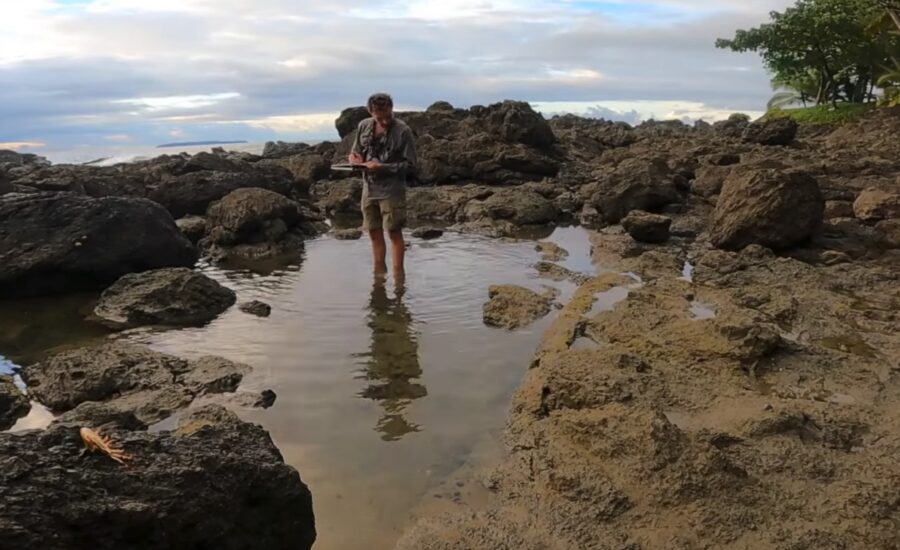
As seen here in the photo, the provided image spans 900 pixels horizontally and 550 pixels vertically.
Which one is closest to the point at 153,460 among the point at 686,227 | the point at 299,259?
the point at 299,259

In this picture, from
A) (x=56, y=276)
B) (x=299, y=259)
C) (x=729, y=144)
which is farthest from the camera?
(x=729, y=144)

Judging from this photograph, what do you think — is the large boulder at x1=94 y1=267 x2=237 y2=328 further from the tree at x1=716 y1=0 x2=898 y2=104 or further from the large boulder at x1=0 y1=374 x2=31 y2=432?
the tree at x1=716 y1=0 x2=898 y2=104

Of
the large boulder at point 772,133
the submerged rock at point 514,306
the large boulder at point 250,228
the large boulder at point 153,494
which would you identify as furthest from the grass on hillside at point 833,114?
the large boulder at point 153,494

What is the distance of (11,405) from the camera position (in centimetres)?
537

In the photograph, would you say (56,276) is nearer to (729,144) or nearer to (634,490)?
(634,490)

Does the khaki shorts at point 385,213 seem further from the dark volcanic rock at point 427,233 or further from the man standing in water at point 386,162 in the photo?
the dark volcanic rock at point 427,233

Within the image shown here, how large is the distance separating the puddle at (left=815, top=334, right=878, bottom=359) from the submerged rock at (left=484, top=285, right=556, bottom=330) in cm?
261

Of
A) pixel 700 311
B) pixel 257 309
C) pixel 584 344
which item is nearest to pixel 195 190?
pixel 257 309

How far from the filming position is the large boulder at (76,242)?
366 inches

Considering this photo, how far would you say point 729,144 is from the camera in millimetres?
21516

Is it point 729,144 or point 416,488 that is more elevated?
point 729,144

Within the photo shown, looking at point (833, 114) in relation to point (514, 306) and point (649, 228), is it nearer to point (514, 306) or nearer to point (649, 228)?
point (649, 228)

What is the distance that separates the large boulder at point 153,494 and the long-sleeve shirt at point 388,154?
6.15 meters

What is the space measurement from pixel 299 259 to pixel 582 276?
15.0 feet
